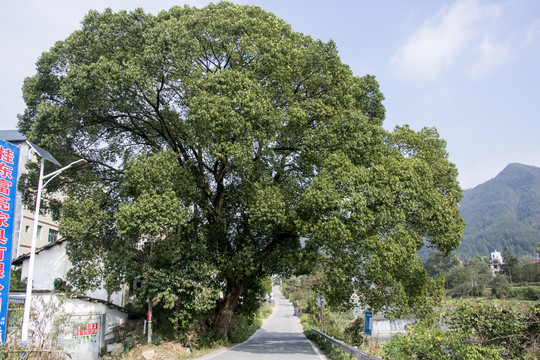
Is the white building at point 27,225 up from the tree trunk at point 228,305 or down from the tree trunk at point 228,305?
up

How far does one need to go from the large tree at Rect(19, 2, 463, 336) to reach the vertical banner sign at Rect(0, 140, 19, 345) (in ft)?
11.1

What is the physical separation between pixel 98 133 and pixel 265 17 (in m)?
8.77

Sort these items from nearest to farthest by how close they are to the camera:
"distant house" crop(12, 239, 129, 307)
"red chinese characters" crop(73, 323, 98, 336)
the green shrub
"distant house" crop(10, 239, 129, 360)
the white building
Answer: the green shrub → "distant house" crop(10, 239, 129, 360) → "red chinese characters" crop(73, 323, 98, 336) → "distant house" crop(12, 239, 129, 307) → the white building

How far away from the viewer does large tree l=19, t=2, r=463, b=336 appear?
13211 mm

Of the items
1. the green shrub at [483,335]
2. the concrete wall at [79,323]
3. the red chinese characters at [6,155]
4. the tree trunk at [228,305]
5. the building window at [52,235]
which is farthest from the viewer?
the building window at [52,235]

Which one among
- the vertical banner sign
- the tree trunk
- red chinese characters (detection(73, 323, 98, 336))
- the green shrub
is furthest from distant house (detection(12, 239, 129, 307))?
the green shrub

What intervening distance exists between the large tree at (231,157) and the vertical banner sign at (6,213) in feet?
11.1

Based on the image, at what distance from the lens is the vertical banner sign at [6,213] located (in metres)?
9.12

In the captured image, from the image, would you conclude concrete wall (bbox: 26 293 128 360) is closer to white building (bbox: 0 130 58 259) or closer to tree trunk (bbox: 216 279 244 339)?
tree trunk (bbox: 216 279 244 339)

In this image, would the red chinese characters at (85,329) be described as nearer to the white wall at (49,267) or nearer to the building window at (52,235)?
the white wall at (49,267)

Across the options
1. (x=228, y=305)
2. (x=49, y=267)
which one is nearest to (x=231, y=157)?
(x=228, y=305)

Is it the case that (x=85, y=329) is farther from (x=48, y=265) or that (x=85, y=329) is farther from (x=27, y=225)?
(x=27, y=225)

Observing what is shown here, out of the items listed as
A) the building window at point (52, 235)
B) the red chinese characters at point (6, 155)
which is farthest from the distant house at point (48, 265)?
the red chinese characters at point (6, 155)

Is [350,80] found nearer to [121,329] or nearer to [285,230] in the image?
[285,230]
